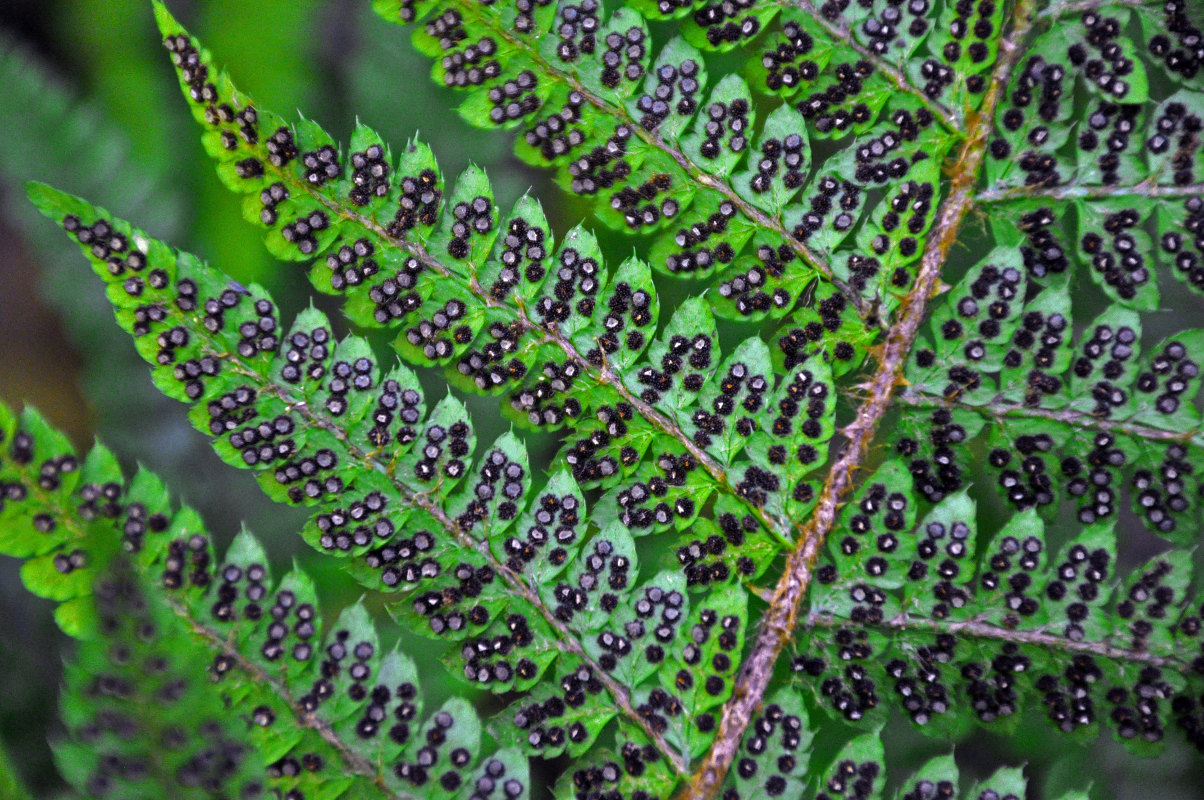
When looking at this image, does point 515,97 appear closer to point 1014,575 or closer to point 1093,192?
point 1093,192

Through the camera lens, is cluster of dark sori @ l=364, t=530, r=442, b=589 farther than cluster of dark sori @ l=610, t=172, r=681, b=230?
No

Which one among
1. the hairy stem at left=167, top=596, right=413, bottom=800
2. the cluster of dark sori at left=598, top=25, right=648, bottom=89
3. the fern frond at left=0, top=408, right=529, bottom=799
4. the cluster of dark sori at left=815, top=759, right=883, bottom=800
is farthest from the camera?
the cluster of dark sori at left=598, top=25, right=648, bottom=89

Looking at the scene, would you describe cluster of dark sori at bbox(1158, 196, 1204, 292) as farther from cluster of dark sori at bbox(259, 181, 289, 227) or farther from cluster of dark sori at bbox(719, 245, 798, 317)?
cluster of dark sori at bbox(259, 181, 289, 227)

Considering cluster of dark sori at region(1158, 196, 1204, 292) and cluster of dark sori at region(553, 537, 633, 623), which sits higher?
cluster of dark sori at region(1158, 196, 1204, 292)

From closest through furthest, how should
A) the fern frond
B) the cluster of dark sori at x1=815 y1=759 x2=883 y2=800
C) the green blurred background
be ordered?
the fern frond → the cluster of dark sori at x1=815 y1=759 x2=883 y2=800 → the green blurred background

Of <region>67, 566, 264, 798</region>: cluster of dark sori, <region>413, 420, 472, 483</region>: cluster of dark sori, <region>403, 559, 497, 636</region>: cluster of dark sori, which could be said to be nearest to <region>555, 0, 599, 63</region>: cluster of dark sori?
<region>413, 420, 472, 483</region>: cluster of dark sori

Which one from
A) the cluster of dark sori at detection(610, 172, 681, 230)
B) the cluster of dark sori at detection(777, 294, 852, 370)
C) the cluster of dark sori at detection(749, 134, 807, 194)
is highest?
the cluster of dark sori at detection(749, 134, 807, 194)

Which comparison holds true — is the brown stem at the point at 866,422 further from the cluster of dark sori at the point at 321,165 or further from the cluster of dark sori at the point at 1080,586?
the cluster of dark sori at the point at 321,165

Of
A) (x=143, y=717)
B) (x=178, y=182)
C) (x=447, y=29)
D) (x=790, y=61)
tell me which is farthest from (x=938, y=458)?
(x=178, y=182)
